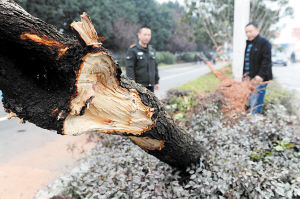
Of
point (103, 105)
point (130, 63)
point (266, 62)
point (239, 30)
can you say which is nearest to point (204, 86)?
point (239, 30)

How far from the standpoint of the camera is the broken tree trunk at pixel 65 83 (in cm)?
89

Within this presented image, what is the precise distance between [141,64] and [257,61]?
2190mm

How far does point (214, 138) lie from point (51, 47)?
2.14 metres

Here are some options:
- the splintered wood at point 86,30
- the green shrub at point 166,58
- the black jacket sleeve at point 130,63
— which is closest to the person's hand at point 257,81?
the black jacket sleeve at point 130,63

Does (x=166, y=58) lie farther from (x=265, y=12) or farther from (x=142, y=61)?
(x=142, y=61)

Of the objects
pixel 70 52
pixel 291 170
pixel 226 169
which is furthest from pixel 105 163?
pixel 291 170

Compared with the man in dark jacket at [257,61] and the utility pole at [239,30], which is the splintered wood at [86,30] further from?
the utility pole at [239,30]

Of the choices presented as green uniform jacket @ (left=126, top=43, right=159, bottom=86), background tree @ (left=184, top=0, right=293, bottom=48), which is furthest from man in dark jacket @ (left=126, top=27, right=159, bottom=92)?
background tree @ (left=184, top=0, right=293, bottom=48)

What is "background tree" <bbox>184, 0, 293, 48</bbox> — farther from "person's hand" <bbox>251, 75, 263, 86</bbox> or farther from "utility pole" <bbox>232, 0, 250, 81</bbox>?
"person's hand" <bbox>251, 75, 263, 86</bbox>

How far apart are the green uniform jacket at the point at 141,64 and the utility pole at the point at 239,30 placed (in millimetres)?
3997

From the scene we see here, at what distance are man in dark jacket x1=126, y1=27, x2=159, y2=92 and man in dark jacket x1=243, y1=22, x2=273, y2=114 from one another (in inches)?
71.1

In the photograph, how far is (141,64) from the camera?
351 centimetres

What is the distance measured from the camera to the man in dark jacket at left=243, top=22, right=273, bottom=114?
12.2ft

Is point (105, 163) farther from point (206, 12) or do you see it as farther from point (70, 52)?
point (206, 12)
